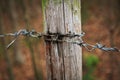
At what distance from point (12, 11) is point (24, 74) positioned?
2.44 meters

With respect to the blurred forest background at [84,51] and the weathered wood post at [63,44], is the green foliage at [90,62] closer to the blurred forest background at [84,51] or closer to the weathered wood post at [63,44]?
the blurred forest background at [84,51]

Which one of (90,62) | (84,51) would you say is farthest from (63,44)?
(84,51)

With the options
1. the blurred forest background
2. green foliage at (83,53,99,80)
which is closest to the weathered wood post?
the blurred forest background

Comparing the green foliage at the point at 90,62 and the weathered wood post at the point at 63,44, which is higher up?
the weathered wood post at the point at 63,44

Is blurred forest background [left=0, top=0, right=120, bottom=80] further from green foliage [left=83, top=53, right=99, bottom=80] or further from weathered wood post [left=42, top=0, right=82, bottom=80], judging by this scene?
weathered wood post [left=42, top=0, right=82, bottom=80]

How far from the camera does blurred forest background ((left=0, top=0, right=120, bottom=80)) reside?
9.76 metres

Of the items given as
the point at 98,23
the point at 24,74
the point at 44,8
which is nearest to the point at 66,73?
the point at 44,8

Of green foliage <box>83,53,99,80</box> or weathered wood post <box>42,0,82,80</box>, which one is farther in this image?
green foliage <box>83,53,99,80</box>

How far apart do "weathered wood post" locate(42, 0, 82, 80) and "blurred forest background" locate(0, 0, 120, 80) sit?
232 inches

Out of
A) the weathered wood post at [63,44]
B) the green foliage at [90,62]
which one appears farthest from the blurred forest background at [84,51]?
the weathered wood post at [63,44]

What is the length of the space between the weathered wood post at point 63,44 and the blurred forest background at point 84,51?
5.89m

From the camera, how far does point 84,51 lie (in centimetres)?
1169

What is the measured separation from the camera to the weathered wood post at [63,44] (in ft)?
6.95

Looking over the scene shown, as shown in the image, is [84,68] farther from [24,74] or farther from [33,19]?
[33,19]
